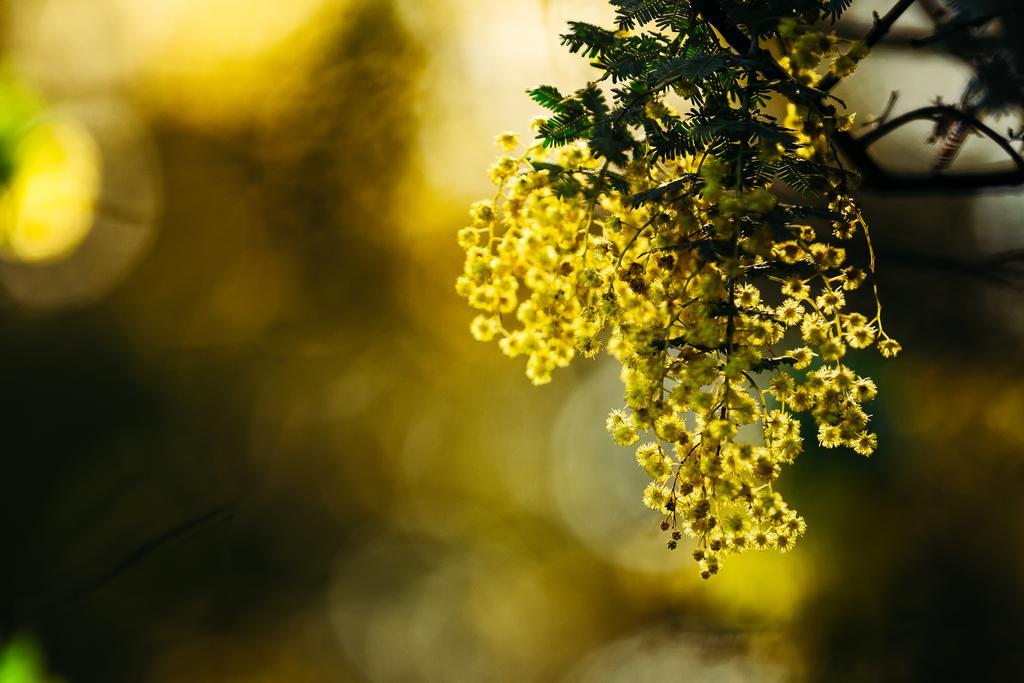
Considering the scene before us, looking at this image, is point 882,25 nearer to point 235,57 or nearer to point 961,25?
point 961,25

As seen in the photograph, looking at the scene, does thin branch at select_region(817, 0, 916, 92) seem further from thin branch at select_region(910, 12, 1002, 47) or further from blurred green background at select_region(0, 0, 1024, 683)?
blurred green background at select_region(0, 0, 1024, 683)

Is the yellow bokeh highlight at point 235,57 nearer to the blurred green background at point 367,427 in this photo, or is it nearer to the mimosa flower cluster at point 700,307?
the blurred green background at point 367,427

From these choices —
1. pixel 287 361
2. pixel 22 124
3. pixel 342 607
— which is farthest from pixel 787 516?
pixel 342 607

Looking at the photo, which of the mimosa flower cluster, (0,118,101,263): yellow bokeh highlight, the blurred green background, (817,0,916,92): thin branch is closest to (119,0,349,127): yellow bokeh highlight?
the blurred green background

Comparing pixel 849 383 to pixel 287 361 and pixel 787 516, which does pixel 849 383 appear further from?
pixel 287 361

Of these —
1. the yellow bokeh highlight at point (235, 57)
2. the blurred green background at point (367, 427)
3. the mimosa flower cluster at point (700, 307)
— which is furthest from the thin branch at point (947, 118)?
the yellow bokeh highlight at point (235, 57)

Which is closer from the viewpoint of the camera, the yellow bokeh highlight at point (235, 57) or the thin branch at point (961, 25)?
the thin branch at point (961, 25)
